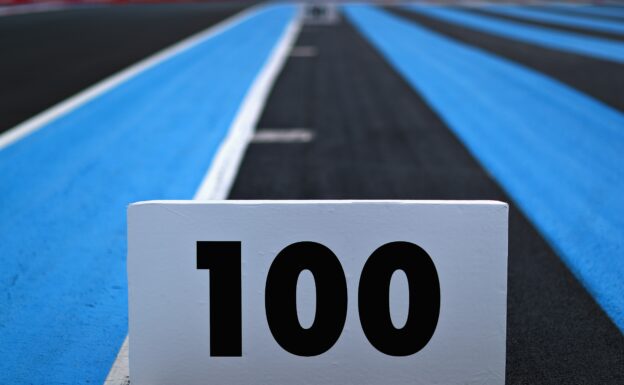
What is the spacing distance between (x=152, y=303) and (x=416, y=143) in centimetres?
530

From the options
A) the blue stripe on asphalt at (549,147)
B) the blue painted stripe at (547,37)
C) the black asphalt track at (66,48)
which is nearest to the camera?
the blue stripe on asphalt at (549,147)

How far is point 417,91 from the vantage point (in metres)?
11.2

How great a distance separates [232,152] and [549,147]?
3119 millimetres

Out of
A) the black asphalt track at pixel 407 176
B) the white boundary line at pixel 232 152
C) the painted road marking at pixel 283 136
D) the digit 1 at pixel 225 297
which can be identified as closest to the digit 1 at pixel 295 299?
the digit 1 at pixel 225 297

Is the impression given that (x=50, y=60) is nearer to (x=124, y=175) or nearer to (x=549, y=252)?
(x=124, y=175)

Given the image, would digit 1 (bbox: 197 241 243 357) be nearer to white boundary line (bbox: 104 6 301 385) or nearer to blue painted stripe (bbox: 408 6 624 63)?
white boundary line (bbox: 104 6 301 385)

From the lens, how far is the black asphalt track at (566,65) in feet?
35.6

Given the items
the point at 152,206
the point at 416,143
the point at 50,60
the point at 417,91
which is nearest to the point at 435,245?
the point at 152,206

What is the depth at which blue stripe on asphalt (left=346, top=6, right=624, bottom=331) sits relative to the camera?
4848mm

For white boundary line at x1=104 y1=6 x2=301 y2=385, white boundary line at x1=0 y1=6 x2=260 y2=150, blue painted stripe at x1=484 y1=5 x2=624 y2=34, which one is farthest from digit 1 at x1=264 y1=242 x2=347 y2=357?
blue painted stripe at x1=484 y1=5 x2=624 y2=34

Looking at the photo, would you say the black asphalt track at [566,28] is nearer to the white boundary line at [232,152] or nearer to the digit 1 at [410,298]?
the white boundary line at [232,152]

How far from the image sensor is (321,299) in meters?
2.84

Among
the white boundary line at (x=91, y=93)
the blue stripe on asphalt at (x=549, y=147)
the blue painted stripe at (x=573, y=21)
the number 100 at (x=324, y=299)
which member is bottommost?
the blue painted stripe at (x=573, y=21)

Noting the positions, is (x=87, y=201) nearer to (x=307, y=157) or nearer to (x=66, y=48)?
(x=307, y=157)
